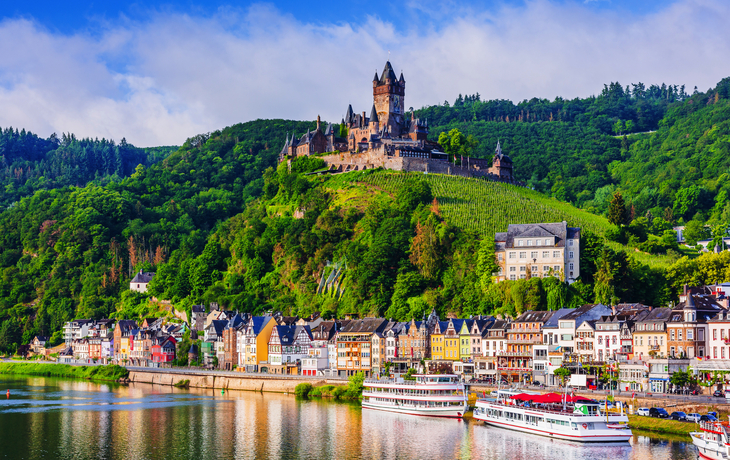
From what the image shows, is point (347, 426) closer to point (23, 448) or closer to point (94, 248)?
point (23, 448)

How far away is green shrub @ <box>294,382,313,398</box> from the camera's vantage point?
81.0m

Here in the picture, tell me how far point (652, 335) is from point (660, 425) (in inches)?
612

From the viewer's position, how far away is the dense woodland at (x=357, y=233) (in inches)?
3725

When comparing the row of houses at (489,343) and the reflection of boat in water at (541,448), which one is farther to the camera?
the row of houses at (489,343)

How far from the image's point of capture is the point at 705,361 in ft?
211

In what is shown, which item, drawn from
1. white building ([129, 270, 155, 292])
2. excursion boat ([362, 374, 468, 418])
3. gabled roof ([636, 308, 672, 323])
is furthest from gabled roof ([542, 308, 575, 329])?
white building ([129, 270, 155, 292])

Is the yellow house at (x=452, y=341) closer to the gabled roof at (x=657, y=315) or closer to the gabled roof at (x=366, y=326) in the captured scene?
the gabled roof at (x=366, y=326)

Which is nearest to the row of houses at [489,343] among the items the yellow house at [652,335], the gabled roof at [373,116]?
the yellow house at [652,335]

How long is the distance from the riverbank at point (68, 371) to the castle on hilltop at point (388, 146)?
1837 inches

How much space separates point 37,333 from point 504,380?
88416 millimetres

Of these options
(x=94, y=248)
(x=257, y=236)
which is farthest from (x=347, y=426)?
(x=94, y=248)

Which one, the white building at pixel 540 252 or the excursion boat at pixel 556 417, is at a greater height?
the white building at pixel 540 252

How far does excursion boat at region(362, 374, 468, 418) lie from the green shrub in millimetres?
9179

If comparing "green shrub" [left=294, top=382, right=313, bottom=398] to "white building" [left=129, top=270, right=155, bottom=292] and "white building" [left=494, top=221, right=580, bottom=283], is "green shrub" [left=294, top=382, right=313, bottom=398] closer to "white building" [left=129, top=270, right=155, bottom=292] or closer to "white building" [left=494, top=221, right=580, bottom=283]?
"white building" [left=494, top=221, right=580, bottom=283]
